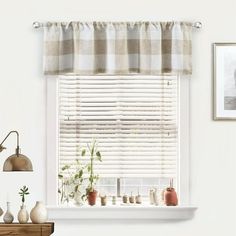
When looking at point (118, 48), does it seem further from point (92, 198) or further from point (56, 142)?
point (92, 198)

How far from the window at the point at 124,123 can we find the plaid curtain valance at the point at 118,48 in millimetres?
155

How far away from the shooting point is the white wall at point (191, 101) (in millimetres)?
5672

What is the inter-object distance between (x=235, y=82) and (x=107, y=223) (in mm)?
1525

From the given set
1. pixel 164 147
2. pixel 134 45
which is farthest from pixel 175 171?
pixel 134 45

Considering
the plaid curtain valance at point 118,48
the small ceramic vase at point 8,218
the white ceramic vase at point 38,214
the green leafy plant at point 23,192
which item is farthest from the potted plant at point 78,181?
the plaid curtain valance at point 118,48

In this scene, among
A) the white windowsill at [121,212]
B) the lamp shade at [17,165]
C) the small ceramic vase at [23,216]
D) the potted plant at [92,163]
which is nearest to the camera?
the lamp shade at [17,165]

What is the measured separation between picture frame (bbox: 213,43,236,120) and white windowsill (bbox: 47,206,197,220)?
2.65 ft

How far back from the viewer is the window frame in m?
5.66

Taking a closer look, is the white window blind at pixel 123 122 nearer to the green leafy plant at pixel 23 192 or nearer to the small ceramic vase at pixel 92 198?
the small ceramic vase at pixel 92 198

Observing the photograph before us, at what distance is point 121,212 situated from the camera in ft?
18.5

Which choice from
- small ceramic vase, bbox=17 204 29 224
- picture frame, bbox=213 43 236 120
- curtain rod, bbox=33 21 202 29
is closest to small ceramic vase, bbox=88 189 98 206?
small ceramic vase, bbox=17 204 29 224

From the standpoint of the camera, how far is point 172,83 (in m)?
5.78

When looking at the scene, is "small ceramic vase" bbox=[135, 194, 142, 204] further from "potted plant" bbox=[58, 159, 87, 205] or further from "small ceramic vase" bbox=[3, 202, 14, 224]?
"small ceramic vase" bbox=[3, 202, 14, 224]

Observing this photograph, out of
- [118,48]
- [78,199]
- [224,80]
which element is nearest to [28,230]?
[78,199]
